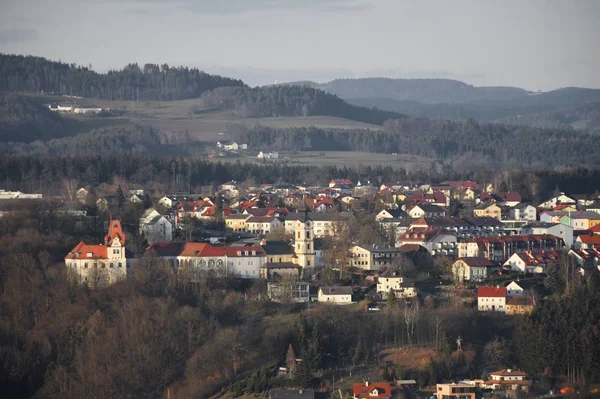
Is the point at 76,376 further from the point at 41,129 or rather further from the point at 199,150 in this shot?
the point at 41,129

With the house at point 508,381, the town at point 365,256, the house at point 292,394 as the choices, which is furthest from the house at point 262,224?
the house at point 508,381

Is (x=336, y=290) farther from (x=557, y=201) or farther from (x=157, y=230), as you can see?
(x=557, y=201)

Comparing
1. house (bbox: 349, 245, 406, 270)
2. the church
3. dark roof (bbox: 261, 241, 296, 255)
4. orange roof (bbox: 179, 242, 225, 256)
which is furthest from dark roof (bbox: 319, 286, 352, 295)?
orange roof (bbox: 179, 242, 225, 256)

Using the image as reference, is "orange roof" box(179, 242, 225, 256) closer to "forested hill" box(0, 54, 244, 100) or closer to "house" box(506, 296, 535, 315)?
"house" box(506, 296, 535, 315)

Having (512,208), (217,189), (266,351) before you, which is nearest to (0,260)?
(266,351)

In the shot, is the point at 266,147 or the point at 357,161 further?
the point at 266,147

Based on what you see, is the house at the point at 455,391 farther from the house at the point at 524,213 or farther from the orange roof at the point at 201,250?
the house at the point at 524,213
